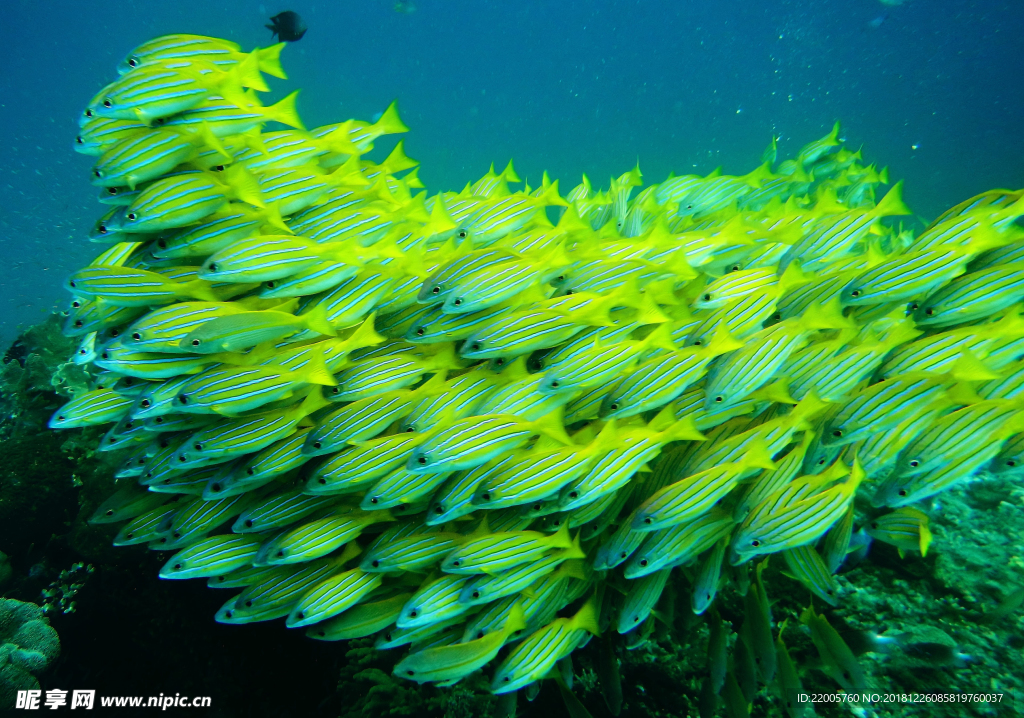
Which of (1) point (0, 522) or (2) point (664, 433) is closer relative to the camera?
(2) point (664, 433)

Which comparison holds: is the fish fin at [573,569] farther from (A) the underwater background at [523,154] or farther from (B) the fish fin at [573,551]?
(A) the underwater background at [523,154]

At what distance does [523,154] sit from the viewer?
7962 centimetres

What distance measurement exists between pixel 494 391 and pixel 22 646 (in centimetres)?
561

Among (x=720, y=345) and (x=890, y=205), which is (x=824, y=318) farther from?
(x=890, y=205)

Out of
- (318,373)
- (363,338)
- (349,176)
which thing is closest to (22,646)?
(318,373)

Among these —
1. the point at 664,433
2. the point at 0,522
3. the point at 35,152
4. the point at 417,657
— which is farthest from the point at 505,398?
the point at 35,152

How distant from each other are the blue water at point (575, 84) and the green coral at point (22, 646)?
46.6m

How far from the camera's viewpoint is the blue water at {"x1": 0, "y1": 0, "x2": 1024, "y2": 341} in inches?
2175

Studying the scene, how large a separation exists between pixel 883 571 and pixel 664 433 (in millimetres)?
2682

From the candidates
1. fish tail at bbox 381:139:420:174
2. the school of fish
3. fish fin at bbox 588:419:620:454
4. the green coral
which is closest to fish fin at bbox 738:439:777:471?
the school of fish

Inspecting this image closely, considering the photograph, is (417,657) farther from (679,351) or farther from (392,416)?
(679,351)

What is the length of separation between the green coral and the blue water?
4655cm

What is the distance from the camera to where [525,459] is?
2.46 metres

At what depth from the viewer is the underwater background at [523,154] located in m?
3.64
